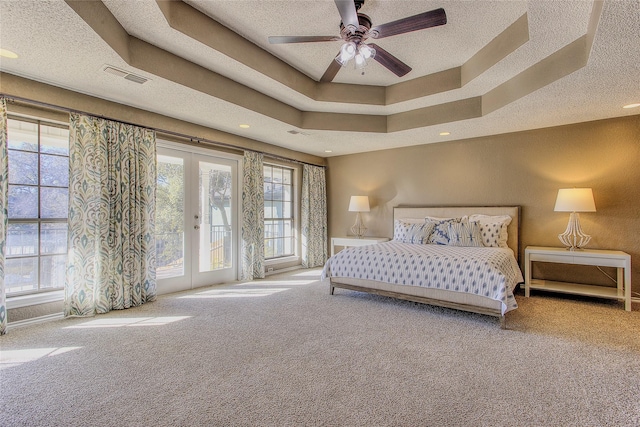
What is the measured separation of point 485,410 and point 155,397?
6.33 ft

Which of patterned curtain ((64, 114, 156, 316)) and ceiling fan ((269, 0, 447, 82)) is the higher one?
ceiling fan ((269, 0, 447, 82))

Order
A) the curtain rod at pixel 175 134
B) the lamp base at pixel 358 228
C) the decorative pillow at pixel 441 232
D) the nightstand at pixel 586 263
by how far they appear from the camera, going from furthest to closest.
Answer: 1. the lamp base at pixel 358 228
2. the decorative pillow at pixel 441 232
3. the nightstand at pixel 586 263
4. the curtain rod at pixel 175 134

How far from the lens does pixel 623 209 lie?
397cm

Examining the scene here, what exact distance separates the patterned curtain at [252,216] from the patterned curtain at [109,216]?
1465 mm

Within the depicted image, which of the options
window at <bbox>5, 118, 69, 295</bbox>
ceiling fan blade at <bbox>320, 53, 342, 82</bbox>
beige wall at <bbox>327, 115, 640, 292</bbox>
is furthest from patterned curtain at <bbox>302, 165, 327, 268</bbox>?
window at <bbox>5, 118, 69, 295</bbox>

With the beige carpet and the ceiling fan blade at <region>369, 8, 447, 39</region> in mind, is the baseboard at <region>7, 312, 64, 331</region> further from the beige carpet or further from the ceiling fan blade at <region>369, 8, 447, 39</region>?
the ceiling fan blade at <region>369, 8, 447, 39</region>

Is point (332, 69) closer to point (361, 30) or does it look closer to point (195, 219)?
point (361, 30)

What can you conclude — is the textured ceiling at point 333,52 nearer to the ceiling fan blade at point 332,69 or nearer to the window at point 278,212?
the ceiling fan blade at point 332,69

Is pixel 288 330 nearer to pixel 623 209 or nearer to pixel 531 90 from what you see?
pixel 531 90

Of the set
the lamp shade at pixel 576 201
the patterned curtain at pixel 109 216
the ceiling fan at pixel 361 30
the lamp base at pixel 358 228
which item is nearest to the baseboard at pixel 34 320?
the patterned curtain at pixel 109 216

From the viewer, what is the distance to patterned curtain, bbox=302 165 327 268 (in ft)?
20.4

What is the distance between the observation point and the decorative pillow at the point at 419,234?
4641mm

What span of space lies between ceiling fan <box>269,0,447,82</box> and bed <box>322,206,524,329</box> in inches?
84.2

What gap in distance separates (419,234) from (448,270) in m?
1.41
